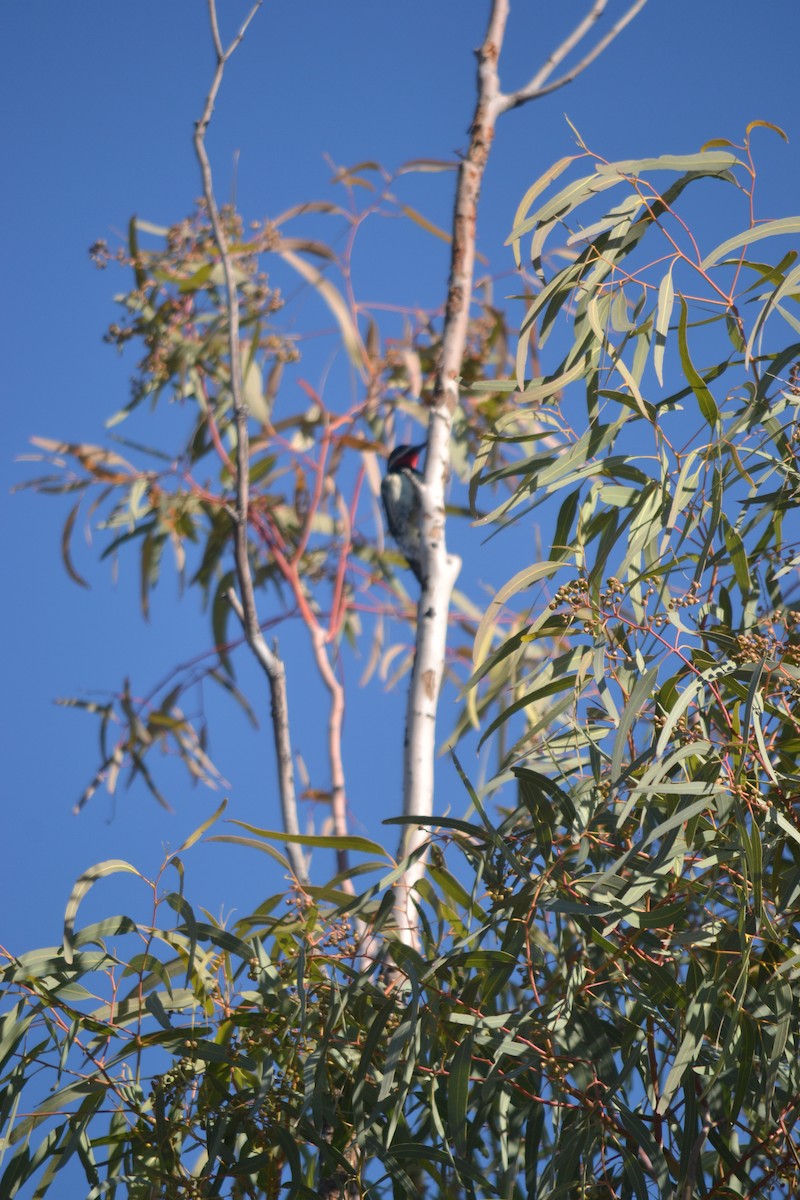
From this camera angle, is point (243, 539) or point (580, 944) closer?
point (580, 944)

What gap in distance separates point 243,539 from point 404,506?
155 centimetres

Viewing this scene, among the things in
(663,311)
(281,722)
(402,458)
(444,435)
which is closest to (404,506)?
(402,458)

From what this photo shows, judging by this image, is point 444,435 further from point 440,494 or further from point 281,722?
point 281,722

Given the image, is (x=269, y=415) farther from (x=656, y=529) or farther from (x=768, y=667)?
(x=768, y=667)

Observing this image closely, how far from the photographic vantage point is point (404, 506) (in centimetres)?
339

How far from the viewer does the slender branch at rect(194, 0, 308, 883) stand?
1751mm

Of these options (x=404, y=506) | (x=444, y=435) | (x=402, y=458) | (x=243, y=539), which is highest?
(x=402, y=458)

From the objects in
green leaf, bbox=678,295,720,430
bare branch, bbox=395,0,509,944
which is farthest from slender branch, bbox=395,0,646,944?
green leaf, bbox=678,295,720,430

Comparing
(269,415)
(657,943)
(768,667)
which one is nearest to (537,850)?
(657,943)

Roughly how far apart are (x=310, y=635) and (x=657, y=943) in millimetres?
1548

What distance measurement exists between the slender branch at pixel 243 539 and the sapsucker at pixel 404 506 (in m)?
0.56

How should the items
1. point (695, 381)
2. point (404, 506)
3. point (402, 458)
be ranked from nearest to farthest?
point (695, 381) → point (404, 506) → point (402, 458)

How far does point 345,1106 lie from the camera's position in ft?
3.75

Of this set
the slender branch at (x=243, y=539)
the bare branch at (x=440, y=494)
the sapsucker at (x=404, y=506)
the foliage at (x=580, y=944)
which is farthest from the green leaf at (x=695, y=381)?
the sapsucker at (x=404, y=506)
